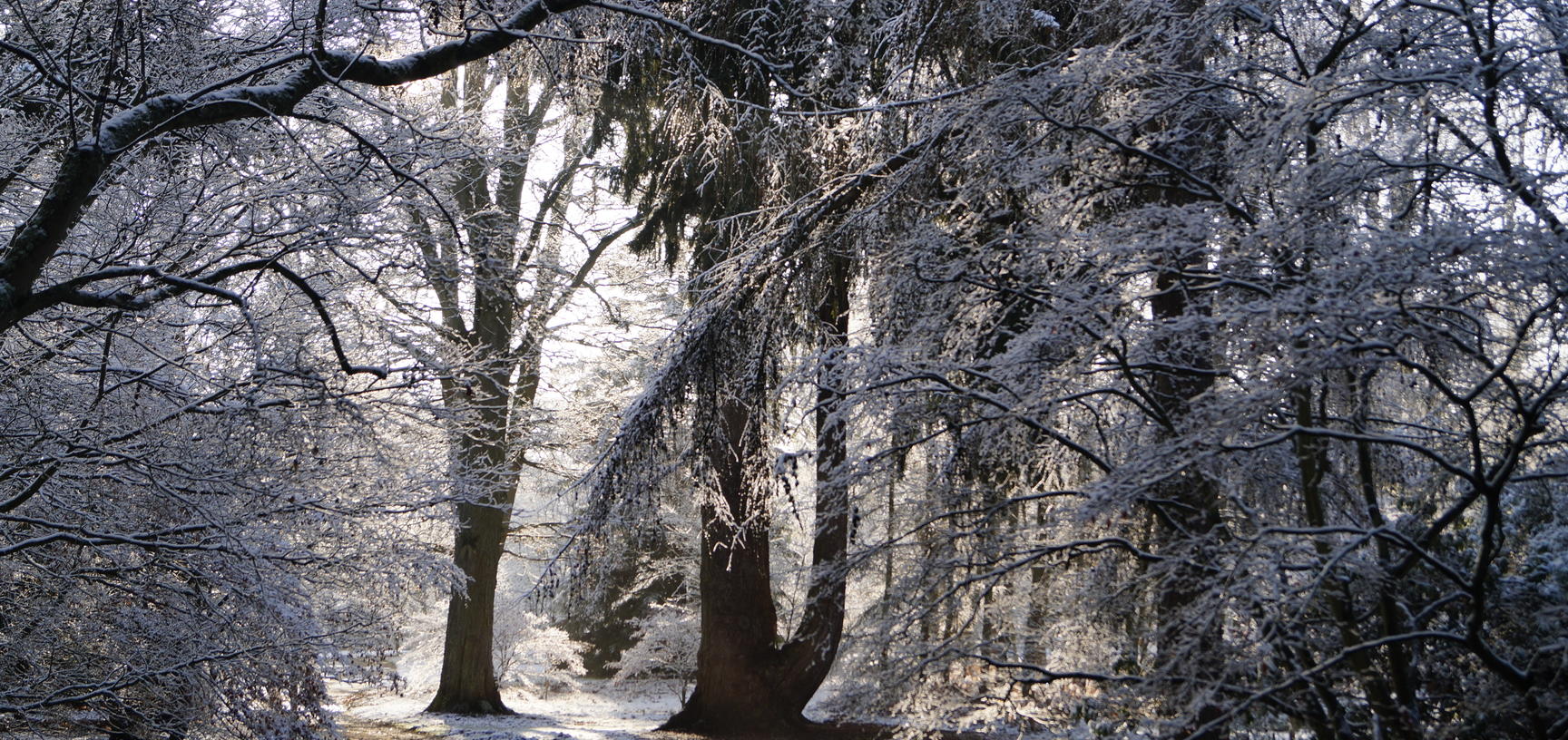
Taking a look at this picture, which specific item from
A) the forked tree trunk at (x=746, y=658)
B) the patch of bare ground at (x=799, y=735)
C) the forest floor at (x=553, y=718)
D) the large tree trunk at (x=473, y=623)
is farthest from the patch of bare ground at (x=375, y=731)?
the forked tree trunk at (x=746, y=658)

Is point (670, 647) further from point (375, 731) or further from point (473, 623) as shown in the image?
point (375, 731)

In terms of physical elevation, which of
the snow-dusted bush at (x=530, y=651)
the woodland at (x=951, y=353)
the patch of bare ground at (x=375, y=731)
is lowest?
the patch of bare ground at (x=375, y=731)

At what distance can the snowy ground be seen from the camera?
436 inches

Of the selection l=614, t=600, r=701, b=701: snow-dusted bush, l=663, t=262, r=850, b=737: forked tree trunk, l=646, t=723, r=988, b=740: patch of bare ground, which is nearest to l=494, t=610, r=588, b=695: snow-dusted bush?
l=614, t=600, r=701, b=701: snow-dusted bush

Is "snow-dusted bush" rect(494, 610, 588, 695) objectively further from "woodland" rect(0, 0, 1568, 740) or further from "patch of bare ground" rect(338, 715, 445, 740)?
"woodland" rect(0, 0, 1568, 740)

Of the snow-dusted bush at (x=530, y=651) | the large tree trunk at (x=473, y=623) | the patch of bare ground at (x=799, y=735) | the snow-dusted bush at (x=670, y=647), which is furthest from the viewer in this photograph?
the snow-dusted bush at (x=530, y=651)

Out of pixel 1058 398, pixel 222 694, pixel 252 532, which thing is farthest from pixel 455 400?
pixel 1058 398

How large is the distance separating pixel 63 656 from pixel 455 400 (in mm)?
4444

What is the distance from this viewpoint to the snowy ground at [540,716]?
36.3 feet

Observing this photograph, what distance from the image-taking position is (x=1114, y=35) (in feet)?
18.0

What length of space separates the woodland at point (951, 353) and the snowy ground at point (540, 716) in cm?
360

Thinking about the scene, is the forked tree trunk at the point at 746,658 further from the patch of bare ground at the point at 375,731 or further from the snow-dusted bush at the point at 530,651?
the snow-dusted bush at the point at 530,651

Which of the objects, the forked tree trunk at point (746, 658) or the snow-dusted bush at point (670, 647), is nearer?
the forked tree trunk at point (746, 658)

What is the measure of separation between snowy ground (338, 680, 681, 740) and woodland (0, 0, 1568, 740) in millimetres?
3604
